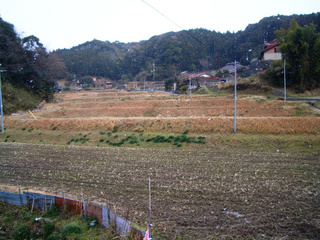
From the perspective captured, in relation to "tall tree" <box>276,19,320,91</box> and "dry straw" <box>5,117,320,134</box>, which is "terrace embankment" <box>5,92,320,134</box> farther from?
"tall tree" <box>276,19,320,91</box>

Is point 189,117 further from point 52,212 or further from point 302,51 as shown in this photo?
point 302,51

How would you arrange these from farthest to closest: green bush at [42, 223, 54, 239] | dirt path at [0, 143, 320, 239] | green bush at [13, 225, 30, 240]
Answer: green bush at [13, 225, 30, 240] < green bush at [42, 223, 54, 239] < dirt path at [0, 143, 320, 239]

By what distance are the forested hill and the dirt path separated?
40680 millimetres

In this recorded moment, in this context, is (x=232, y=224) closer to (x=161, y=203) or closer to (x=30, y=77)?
(x=161, y=203)

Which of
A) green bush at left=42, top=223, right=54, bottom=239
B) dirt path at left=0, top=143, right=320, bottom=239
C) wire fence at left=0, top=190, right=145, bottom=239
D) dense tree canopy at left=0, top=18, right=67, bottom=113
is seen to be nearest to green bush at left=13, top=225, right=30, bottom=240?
green bush at left=42, top=223, right=54, bottom=239

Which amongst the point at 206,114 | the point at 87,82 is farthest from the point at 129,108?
the point at 87,82

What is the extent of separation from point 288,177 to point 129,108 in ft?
75.7

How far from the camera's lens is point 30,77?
41625 mm

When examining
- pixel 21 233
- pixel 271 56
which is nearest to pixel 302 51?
pixel 271 56

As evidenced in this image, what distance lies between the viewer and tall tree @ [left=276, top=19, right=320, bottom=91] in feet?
98.5

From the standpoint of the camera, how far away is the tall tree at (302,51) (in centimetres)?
3003

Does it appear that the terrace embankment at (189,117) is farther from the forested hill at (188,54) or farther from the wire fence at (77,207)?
the forested hill at (188,54)

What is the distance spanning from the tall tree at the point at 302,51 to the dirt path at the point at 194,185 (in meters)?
20.8

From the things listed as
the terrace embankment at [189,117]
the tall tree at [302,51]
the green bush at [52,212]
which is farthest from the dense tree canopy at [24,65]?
the tall tree at [302,51]
